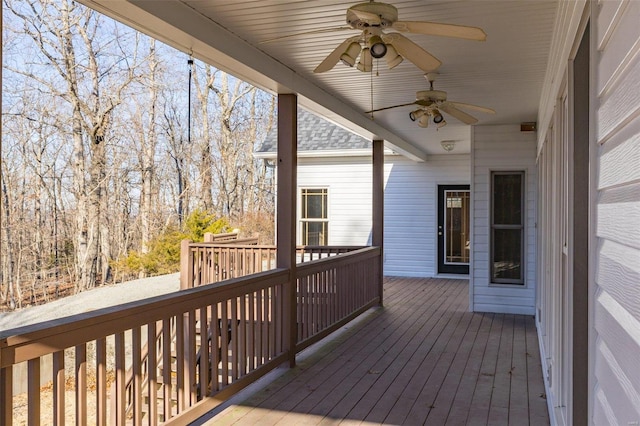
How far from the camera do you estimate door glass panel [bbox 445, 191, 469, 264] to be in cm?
1107

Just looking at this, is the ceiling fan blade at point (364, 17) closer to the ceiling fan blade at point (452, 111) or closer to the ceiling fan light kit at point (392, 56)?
the ceiling fan light kit at point (392, 56)

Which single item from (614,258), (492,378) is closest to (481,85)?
(492,378)

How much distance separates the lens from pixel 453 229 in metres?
11.2

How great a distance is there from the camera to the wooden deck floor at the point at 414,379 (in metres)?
3.62

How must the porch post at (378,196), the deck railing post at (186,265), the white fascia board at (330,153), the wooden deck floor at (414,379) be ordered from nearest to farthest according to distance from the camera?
the wooden deck floor at (414,379), the deck railing post at (186,265), the porch post at (378,196), the white fascia board at (330,153)

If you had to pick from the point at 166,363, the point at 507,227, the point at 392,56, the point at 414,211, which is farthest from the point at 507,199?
the point at 166,363

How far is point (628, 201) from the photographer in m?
0.99

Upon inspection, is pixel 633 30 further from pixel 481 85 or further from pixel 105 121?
pixel 105 121

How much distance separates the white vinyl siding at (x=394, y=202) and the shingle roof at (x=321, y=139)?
0.39m

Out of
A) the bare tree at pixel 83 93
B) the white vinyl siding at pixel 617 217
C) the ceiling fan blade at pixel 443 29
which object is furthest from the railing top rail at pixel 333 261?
the bare tree at pixel 83 93

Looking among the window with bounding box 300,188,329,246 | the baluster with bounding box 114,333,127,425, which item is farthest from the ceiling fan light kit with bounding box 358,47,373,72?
the window with bounding box 300,188,329,246

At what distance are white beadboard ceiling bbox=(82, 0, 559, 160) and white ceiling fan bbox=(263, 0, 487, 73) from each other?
0.25 m

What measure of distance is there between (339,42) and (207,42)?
0.96 metres

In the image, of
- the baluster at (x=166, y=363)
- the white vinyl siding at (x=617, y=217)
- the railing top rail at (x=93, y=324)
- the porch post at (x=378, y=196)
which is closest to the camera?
the white vinyl siding at (x=617, y=217)
